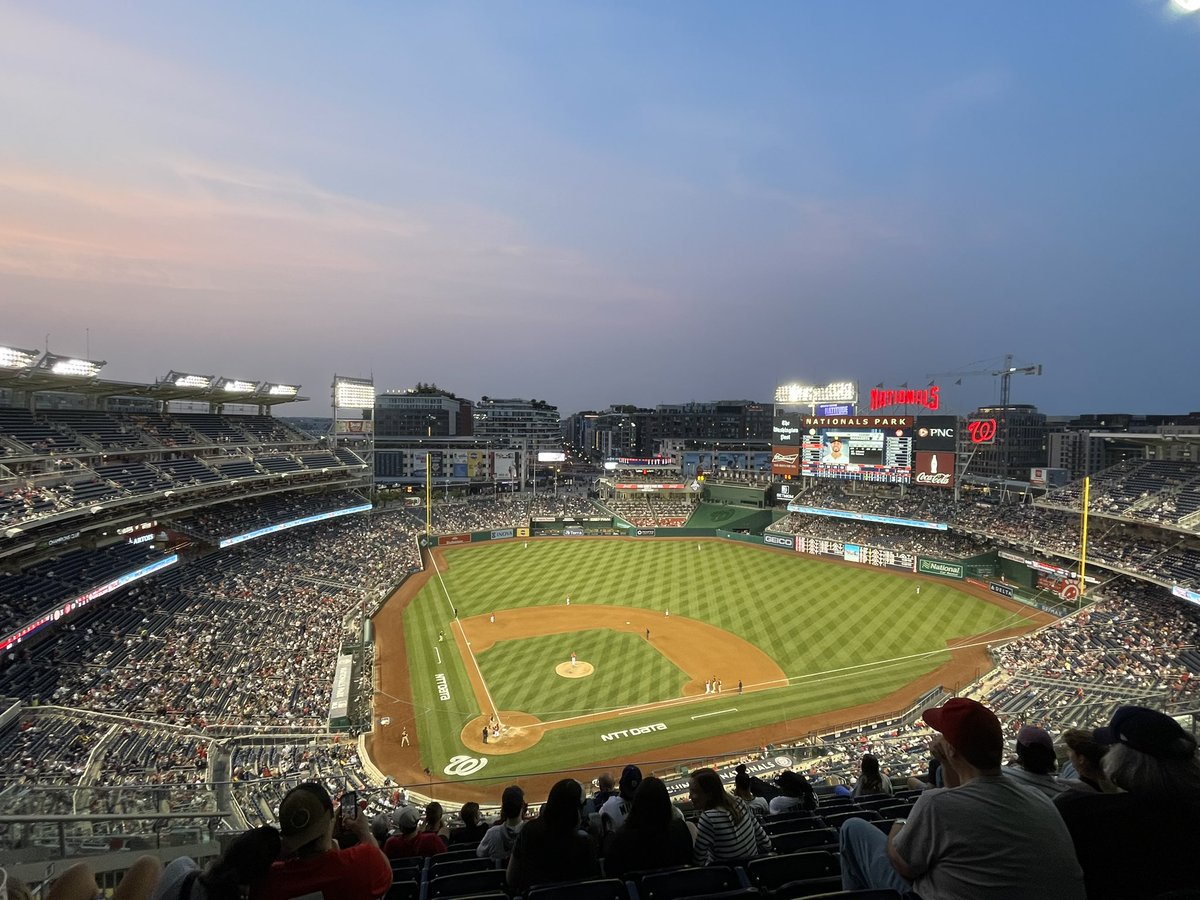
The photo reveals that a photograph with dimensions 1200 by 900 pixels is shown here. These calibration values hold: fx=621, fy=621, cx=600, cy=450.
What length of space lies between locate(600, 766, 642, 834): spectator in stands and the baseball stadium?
1.85 meters

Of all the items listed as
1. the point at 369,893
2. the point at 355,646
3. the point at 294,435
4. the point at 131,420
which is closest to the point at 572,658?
the point at 355,646

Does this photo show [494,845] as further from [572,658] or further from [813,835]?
[572,658]

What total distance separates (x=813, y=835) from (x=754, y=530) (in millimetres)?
56293

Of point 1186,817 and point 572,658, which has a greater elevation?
point 1186,817

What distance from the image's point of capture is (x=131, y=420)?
3984 cm

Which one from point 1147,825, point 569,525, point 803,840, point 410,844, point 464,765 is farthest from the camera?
point 569,525

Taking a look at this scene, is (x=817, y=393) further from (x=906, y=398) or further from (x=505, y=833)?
(x=505, y=833)

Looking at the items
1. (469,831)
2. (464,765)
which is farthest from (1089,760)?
(464,765)

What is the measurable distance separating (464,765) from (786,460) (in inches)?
1768

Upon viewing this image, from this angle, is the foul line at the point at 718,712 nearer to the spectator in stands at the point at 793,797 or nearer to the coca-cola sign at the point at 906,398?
the spectator in stands at the point at 793,797

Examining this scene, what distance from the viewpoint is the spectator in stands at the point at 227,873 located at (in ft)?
10.1

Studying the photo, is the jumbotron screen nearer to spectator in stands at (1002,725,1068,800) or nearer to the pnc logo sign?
the pnc logo sign

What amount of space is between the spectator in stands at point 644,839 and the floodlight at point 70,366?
127 ft

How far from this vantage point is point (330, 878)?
332 cm
